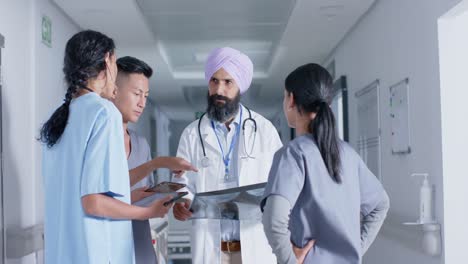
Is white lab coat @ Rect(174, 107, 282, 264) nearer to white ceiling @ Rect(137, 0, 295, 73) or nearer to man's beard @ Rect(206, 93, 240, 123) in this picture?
man's beard @ Rect(206, 93, 240, 123)

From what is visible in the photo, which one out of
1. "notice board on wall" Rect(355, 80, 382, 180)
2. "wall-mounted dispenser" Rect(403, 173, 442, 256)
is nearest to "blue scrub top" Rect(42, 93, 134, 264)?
"wall-mounted dispenser" Rect(403, 173, 442, 256)

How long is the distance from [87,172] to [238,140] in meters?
0.96

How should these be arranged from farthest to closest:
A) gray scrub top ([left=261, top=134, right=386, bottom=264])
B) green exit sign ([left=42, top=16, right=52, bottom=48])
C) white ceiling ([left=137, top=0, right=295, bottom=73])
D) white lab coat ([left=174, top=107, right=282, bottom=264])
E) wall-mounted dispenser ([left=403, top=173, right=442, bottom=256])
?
1. white ceiling ([left=137, top=0, right=295, bottom=73])
2. green exit sign ([left=42, top=16, right=52, bottom=48])
3. wall-mounted dispenser ([left=403, top=173, right=442, bottom=256])
4. white lab coat ([left=174, top=107, right=282, bottom=264])
5. gray scrub top ([left=261, top=134, right=386, bottom=264])

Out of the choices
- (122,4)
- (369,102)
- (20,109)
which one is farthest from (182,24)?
(20,109)

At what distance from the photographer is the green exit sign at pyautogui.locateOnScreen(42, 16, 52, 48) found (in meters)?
4.47

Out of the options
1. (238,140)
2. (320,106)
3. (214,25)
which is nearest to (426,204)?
(238,140)

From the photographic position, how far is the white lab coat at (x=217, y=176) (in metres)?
2.46

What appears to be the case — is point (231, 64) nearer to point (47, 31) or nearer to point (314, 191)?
point (314, 191)

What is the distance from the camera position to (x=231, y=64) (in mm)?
2660

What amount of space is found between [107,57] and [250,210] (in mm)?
884

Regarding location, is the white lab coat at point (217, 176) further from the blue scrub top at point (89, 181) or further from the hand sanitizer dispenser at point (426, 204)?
the hand sanitizer dispenser at point (426, 204)

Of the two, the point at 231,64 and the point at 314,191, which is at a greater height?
the point at 231,64

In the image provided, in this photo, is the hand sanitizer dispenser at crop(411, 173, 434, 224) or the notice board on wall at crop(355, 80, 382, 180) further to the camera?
the notice board on wall at crop(355, 80, 382, 180)

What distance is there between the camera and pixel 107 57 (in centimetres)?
189
